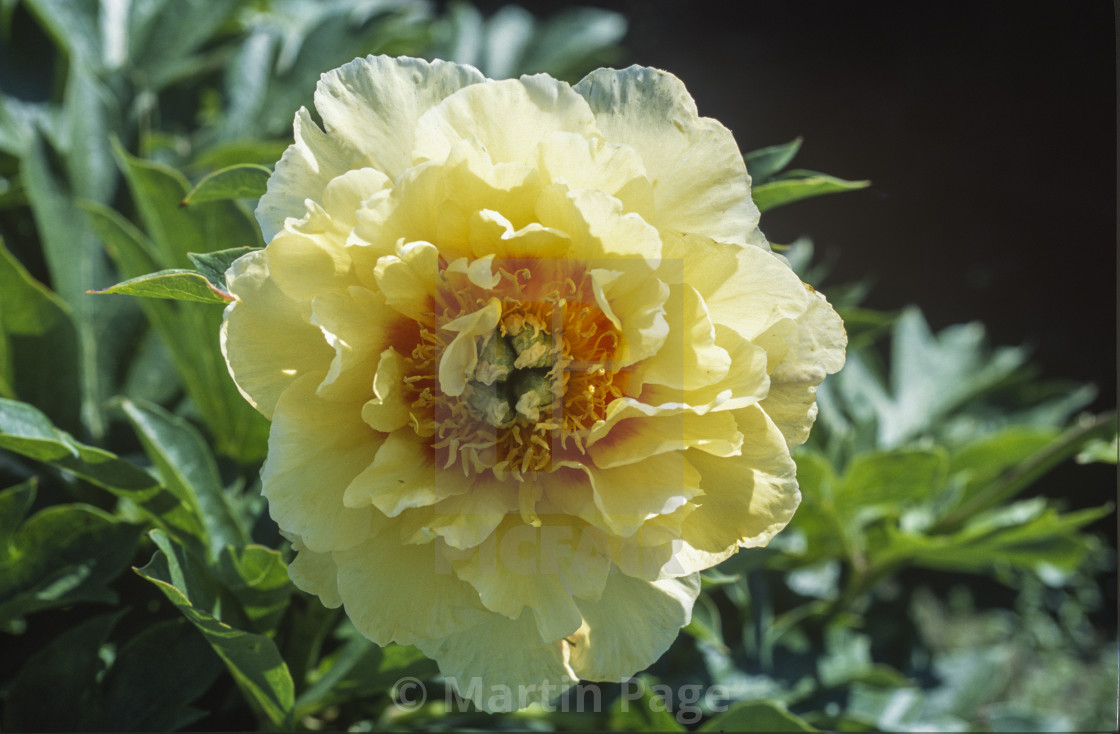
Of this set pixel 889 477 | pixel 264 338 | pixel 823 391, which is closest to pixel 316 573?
pixel 264 338

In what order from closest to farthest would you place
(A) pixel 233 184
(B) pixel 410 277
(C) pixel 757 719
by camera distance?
(B) pixel 410 277, (A) pixel 233 184, (C) pixel 757 719

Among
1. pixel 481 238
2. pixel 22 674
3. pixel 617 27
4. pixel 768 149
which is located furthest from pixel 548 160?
pixel 617 27

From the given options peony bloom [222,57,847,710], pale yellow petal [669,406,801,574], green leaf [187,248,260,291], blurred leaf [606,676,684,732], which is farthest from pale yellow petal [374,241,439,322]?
blurred leaf [606,676,684,732]

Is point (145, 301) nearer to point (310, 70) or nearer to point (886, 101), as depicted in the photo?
point (310, 70)

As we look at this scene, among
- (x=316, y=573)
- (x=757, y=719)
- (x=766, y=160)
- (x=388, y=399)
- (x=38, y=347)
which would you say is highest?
(x=766, y=160)

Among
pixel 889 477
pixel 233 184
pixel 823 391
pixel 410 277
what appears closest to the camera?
pixel 410 277

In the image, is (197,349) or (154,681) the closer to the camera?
(154,681)

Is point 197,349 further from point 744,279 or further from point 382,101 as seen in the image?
point 744,279
